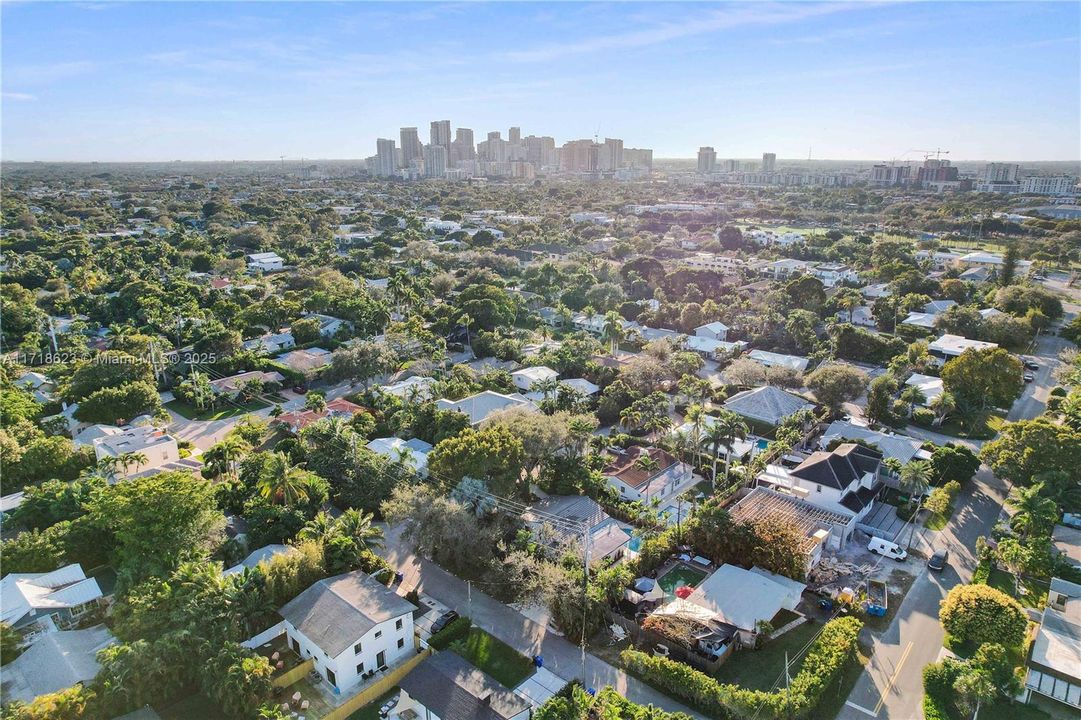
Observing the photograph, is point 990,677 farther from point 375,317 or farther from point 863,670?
point 375,317

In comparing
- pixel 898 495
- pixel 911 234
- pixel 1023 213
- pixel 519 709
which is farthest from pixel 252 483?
pixel 1023 213

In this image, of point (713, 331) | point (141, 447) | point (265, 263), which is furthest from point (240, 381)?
point (265, 263)

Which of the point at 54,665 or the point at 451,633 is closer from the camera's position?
the point at 54,665

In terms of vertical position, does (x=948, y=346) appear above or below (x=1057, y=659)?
above

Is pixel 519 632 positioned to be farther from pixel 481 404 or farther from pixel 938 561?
pixel 481 404

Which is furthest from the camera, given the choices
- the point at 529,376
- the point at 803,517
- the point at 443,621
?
the point at 529,376

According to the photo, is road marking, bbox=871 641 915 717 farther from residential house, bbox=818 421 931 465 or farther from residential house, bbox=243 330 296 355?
residential house, bbox=243 330 296 355
